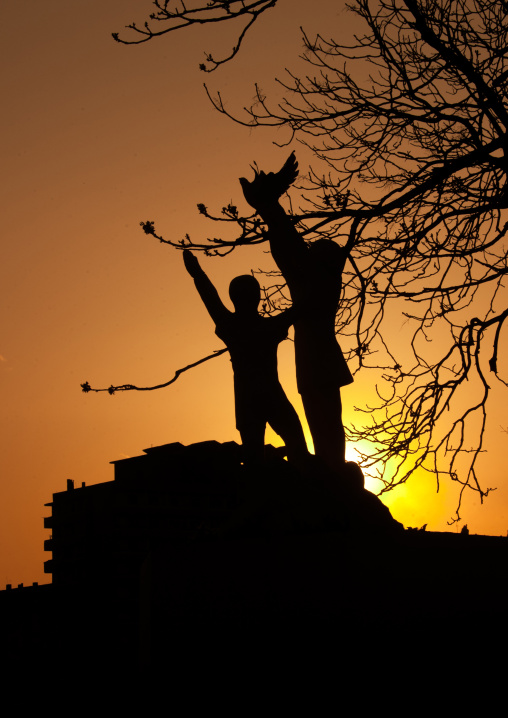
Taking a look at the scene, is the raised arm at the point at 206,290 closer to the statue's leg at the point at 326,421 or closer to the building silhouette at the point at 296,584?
the statue's leg at the point at 326,421

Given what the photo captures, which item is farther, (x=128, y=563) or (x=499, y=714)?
(x=128, y=563)

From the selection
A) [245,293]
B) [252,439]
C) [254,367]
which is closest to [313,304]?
[245,293]

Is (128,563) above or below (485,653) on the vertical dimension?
above

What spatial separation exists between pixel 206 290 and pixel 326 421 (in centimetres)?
144

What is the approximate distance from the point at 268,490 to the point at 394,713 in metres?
1.66

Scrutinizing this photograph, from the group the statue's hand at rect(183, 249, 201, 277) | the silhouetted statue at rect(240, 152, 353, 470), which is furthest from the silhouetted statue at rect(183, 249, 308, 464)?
the silhouetted statue at rect(240, 152, 353, 470)

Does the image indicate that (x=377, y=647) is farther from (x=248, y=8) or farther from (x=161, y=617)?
(x=248, y=8)

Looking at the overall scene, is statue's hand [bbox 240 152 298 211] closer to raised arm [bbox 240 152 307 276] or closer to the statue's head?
raised arm [bbox 240 152 307 276]

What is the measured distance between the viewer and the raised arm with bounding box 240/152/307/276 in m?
7.14

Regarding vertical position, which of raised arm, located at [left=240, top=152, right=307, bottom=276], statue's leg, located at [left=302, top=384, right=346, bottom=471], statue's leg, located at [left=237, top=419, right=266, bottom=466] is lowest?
statue's leg, located at [left=237, top=419, right=266, bottom=466]

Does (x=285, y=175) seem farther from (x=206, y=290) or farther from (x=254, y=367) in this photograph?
(x=254, y=367)

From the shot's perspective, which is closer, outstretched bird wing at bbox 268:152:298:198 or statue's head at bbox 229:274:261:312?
statue's head at bbox 229:274:261:312

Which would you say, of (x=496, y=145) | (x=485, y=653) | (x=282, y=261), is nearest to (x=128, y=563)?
(x=282, y=261)

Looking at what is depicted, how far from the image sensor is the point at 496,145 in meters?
7.27
